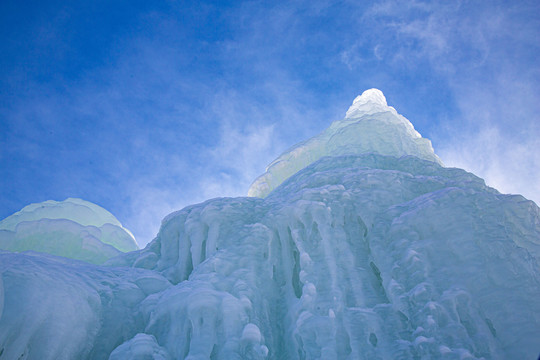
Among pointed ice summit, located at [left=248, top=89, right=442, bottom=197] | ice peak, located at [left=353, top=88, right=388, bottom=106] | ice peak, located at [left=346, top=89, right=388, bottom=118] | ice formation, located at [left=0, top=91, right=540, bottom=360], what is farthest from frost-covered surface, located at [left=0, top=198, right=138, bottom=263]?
ice peak, located at [left=353, top=88, right=388, bottom=106]

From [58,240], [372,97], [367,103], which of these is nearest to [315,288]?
[58,240]

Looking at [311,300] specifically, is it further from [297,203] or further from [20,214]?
[20,214]

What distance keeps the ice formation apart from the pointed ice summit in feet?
25.4

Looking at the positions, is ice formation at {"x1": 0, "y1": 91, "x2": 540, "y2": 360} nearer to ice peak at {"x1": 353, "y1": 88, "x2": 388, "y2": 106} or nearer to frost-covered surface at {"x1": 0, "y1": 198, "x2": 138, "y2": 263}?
frost-covered surface at {"x1": 0, "y1": 198, "x2": 138, "y2": 263}

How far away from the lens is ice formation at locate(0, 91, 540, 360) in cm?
624

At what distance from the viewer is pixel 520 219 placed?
855 centimetres

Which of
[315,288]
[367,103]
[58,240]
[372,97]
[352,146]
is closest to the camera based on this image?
[315,288]

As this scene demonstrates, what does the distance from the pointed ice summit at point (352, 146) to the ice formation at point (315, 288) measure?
25.4ft

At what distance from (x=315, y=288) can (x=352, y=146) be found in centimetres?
1177

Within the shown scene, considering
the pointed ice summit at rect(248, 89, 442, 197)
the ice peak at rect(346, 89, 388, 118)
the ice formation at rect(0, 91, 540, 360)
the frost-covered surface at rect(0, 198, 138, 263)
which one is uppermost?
the ice peak at rect(346, 89, 388, 118)

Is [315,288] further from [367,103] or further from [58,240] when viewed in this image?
[367,103]

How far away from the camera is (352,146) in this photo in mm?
18375

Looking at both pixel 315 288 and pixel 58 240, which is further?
pixel 58 240

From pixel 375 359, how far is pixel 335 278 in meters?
2.02
